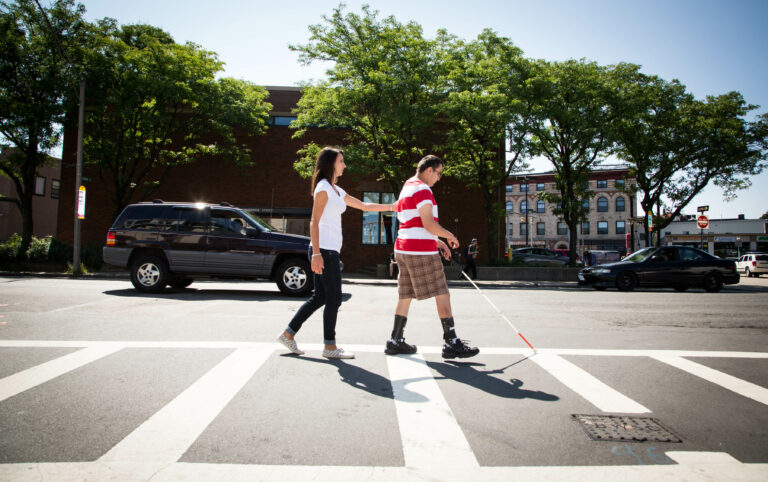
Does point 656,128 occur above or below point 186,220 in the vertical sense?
above

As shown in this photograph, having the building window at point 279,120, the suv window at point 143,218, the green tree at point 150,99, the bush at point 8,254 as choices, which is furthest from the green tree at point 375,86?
the bush at point 8,254

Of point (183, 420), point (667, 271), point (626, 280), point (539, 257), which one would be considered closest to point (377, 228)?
point (539, 257)

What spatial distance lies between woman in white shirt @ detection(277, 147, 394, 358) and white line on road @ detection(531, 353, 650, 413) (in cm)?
193

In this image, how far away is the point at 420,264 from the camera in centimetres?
453

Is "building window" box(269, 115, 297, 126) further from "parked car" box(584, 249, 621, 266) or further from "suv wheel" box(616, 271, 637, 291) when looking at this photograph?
"parked car" box(584, 249, 621, 266)

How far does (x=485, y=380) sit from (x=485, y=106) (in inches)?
666

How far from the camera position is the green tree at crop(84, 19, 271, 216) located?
1903 centimetres

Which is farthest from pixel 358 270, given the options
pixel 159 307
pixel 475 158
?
pixel 159 307

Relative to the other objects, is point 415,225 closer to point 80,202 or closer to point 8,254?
point 80,202

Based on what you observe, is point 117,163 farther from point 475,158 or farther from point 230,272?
point 475,158

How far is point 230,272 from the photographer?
33.5 ft

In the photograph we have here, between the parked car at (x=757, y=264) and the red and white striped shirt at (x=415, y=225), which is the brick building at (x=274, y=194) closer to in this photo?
the red and white striped shirt at (x=415, y=225)

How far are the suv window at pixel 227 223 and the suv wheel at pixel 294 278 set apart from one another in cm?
127

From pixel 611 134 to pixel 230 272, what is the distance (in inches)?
713
